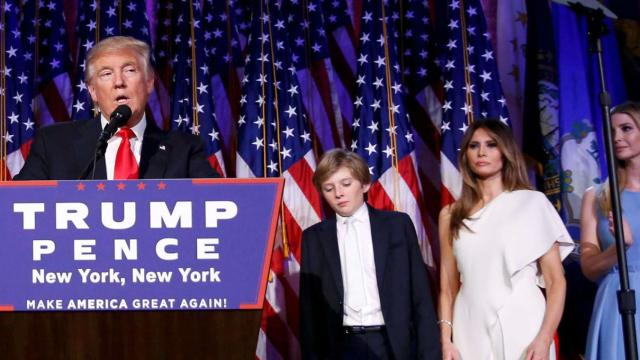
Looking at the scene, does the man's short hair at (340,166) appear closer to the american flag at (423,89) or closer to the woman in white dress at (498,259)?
the woman in white dress at (498,259)

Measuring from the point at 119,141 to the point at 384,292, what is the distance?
Result: 4.73 feet

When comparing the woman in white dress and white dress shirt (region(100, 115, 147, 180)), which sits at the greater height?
white dress shirt (region(100, 115, 147, 180))

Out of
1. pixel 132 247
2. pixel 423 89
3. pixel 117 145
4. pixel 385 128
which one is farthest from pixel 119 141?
pixel 423 89

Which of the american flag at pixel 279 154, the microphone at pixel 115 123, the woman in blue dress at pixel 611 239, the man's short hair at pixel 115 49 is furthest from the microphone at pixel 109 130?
the american flag at pixel 279 154

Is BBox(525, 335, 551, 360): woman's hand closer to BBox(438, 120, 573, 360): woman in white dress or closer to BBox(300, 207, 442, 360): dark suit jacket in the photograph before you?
BBox(438, 120, 573, 360): woman in white dress

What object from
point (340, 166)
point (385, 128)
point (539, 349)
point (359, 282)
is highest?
point (385, 128)

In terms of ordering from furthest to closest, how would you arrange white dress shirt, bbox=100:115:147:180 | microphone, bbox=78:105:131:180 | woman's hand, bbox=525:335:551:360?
woman's hand, bbox=525:335:551:360
white dress shirt, bbox=100:115:147:180
microphone, bbox=78:105:131:180

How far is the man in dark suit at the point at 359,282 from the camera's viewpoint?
3312mm

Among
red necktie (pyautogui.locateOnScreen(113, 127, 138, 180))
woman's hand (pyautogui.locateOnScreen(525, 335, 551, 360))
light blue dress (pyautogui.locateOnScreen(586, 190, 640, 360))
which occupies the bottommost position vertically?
woman's hand (pyautogui.locateOnScreen(525, 335, 551, 360))

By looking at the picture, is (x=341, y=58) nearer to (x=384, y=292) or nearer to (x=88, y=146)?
(x=384, y=292)

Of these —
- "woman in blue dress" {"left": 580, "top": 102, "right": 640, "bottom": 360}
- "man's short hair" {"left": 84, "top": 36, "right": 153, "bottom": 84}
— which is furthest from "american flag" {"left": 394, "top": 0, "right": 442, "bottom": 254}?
"man's short hair" {"left": 84, "top": 36, "right": 153, "bottom": 84}

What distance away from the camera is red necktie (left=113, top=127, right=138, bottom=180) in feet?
7.14

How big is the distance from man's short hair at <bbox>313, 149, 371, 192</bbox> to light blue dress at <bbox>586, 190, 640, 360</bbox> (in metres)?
1.01

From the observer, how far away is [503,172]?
3.27 meters
